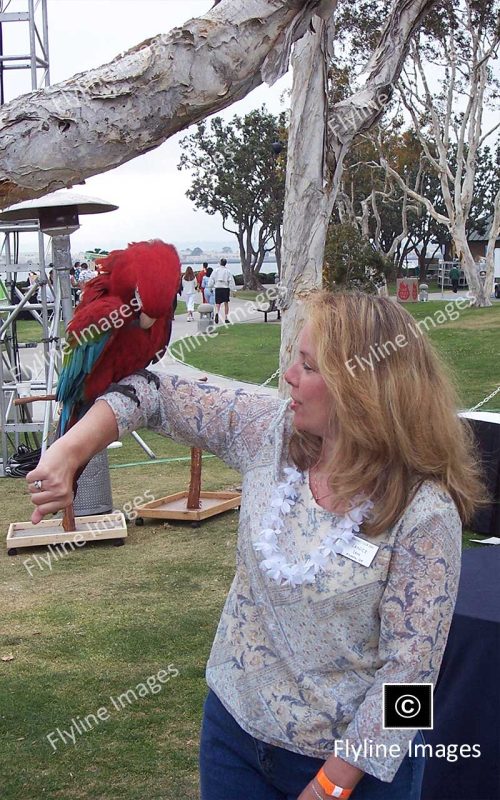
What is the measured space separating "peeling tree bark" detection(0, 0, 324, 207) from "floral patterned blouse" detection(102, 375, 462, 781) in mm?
542

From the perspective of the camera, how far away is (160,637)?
169 inches

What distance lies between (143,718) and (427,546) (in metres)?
2.51

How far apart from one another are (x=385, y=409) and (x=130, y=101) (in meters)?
0.86

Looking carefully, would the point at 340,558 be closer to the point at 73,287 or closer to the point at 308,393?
the point at 308,393

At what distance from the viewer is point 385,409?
1471 millimetres

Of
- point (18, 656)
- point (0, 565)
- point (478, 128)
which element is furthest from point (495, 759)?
point (478, 128)

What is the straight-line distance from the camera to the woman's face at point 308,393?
1538 mm

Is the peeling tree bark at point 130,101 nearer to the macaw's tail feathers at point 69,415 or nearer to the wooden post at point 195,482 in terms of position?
the macaw's tail feathers at point 69,415

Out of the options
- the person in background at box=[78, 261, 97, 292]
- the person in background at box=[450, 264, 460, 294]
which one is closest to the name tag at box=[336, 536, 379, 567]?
the person in background at box=[78, 261, 97, 292]

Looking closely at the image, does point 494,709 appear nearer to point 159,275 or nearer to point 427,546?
point 427,546

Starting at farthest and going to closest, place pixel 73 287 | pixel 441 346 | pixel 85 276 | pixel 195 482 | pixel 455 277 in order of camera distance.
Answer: pixel 455 277, pixel 85 276, pixel 73 287, pixel 441 346, pixel 195 482

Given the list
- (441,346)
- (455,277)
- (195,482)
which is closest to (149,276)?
(195,482)

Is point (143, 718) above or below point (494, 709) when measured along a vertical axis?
below

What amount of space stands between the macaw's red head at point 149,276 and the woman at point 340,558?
2.77 ft
